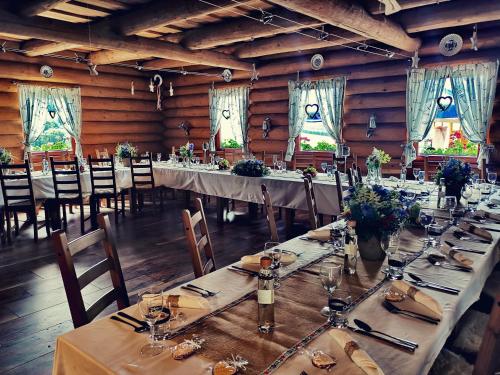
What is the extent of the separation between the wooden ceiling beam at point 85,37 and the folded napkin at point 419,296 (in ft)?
19.1

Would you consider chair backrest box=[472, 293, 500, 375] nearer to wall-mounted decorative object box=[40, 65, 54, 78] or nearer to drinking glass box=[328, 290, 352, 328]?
drinking glass box=[328, 290, 352, 328]

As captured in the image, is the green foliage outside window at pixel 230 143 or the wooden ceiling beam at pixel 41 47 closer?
the wooden ceiling beam at pixel 41 47

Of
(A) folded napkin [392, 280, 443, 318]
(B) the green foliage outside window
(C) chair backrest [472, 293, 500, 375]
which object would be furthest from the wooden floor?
(B) the green foliage outside window

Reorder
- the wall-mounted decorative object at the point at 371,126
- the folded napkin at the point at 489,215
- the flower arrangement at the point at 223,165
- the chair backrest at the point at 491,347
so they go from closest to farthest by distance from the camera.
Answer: the chair backrest at the point at 491,347 → the folded napkin at the point at 489,215 → the flower arrangement at the point at 223,165 → the wall-mounted decorative object at the point at 371,126

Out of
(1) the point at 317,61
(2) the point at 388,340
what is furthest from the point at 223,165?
(2) the point at 388,340

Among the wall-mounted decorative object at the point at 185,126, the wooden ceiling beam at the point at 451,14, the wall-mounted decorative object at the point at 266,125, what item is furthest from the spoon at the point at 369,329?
the wall-mounted decorative object at the point at 185,126

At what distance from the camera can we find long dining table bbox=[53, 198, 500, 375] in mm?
1268

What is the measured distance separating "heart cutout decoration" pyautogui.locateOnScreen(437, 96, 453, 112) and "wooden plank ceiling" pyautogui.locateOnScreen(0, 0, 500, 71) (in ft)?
3.44

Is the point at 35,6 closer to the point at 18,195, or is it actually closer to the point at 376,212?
the point at 18,195

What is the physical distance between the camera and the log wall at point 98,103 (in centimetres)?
837

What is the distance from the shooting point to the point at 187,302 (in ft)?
5.45

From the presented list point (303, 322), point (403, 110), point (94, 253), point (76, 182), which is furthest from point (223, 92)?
point (303, 322)

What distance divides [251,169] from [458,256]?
3927 mm

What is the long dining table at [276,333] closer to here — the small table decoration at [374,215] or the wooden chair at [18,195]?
the small table decoration at [374,215]
